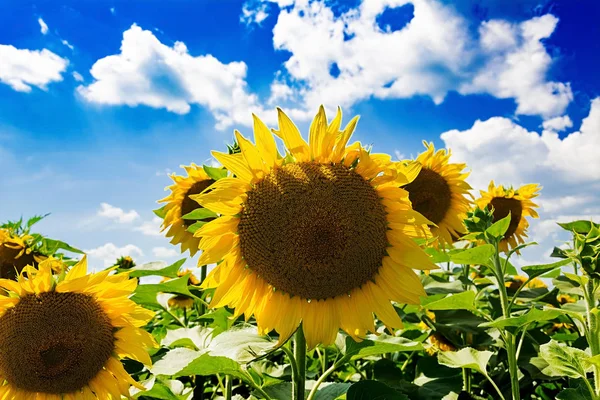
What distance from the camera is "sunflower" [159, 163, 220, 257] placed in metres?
4.91

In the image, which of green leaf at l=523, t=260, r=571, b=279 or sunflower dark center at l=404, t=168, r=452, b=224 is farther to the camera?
sunflower dark center at l=404, t=168, r=452, b=224

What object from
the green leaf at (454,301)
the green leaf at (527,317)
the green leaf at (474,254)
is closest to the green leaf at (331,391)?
the green leaf at (454,301)

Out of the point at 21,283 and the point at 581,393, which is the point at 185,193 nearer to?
the point at 21,283

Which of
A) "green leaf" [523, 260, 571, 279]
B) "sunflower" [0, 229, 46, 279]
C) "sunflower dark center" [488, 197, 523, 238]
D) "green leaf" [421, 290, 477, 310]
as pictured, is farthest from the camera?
"sunflower dark center" [488, 197, 523, 238]

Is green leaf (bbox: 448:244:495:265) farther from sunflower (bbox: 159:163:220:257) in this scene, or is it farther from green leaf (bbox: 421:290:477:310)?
sunflower (bbox: 159:163:220:257)

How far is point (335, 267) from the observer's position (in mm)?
2402

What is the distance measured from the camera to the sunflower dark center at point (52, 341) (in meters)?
2.96

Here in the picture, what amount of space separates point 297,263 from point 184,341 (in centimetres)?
119

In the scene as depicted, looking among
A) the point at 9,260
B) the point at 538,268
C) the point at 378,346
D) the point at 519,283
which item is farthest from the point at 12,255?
the point at 519,283

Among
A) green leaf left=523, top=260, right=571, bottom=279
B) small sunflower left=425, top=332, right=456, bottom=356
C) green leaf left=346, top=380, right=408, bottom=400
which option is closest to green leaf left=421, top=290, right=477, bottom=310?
green leaf left=346, top=380, right=408, bottom=400

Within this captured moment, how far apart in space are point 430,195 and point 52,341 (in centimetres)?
300

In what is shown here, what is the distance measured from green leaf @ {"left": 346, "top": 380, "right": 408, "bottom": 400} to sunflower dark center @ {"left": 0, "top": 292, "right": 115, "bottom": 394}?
1.46 meters

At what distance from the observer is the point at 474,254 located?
3121 mm

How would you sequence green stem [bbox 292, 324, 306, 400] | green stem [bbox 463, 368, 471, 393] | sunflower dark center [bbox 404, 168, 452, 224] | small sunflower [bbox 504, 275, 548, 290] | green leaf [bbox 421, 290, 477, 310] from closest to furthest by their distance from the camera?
green stem [bbox 292, 324, 306, 400], green leaf [bbox 421, 290, 477, 310], green stem [bbox 463, 368, 471, 393], sunflower dark center [bbox 404, 168, 452, 224], small sunflower [bbox 504, 275, 548, 290]
